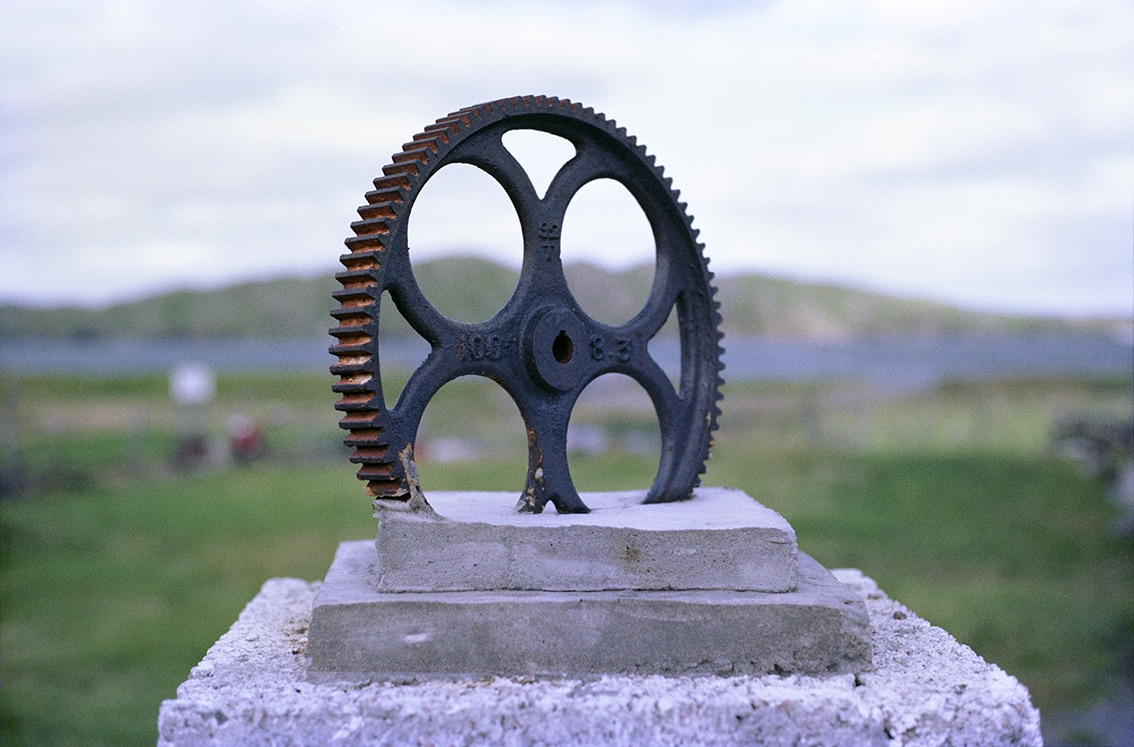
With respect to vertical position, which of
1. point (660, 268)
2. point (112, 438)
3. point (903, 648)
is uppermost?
point (660, 268)

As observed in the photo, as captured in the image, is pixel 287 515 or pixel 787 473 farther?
pixel 787 473

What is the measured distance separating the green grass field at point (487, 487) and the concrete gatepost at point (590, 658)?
4.93 meters

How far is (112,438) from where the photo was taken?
26766 millimetres

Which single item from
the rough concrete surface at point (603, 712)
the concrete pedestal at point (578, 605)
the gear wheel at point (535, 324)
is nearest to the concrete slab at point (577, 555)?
the concrete pedestal at point (578, 605)

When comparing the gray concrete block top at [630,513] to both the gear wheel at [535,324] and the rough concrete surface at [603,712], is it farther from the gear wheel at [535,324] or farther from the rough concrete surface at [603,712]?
the rough concrete surface at [603,712]

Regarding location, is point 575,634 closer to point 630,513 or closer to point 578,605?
point 578,605

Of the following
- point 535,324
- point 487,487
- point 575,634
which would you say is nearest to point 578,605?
point 575,634

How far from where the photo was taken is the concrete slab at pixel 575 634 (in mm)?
3494

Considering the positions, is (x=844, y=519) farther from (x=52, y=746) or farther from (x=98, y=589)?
(x=52, y=746)

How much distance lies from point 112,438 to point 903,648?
2558 centimetres

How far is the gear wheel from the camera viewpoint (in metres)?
3.58

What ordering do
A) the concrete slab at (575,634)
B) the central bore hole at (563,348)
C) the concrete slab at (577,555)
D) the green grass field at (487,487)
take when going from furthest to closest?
1. the green grass field at (487,487)
2. the central bore hole at (563,348)
3. the concrete slab at (577,555)
4. the concrete slab at (575,634)

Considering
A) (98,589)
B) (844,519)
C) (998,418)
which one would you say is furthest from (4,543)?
(998,418)

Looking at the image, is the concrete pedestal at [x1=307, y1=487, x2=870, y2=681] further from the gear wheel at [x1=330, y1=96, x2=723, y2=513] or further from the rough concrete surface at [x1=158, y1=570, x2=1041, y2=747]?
the gear wheel at [x1=330, y1=96, x2=723, y2=513]
